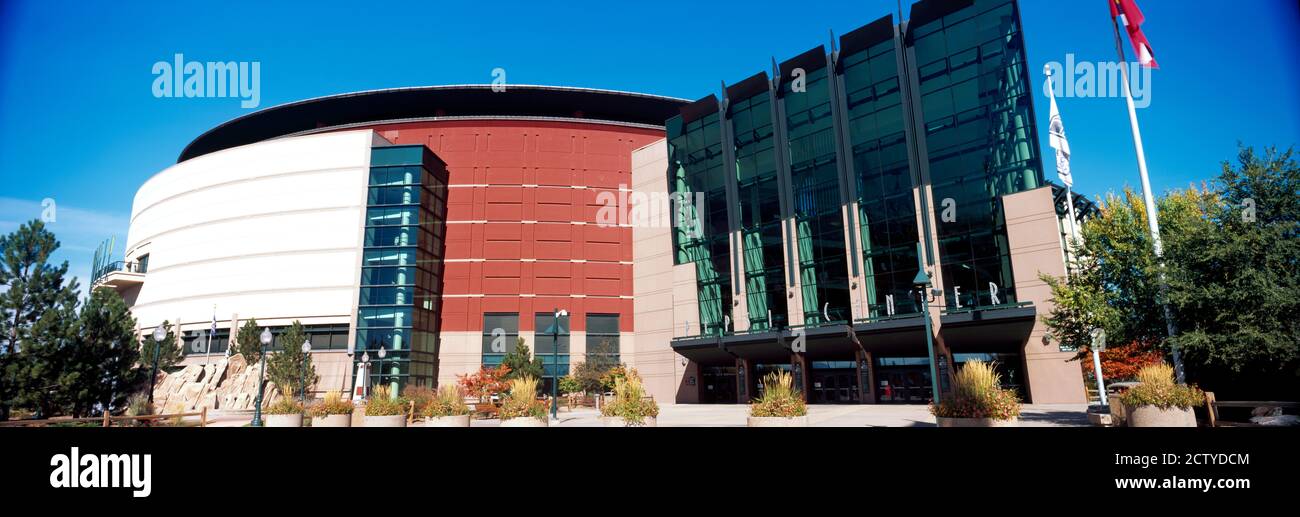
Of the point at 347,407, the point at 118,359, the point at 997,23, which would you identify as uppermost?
the point at 997,23

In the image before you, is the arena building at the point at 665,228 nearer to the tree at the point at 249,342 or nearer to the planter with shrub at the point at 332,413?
the tree at the point at 249,342

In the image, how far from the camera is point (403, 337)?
178 feet

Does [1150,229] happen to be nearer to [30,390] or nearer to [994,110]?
[994,110]

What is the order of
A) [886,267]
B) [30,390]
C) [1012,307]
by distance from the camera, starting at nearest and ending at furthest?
[30,390], [1012,307], [886,267]

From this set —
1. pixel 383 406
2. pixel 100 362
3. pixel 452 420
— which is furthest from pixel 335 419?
pixel 100 362

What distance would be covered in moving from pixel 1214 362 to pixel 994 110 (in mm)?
21384

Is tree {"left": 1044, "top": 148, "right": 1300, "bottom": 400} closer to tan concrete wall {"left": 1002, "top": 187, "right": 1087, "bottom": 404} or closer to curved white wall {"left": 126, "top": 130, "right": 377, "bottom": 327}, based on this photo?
tan concrete wall {"left": 1002, "top": 187, "right": 1087, "bottom": 404}

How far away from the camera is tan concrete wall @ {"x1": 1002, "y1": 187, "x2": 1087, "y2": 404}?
2978 cm

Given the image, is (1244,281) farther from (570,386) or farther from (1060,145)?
(570,386)

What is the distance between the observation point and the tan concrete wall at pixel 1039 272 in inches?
1172

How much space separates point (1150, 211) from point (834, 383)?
2325 centimetres
